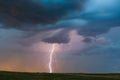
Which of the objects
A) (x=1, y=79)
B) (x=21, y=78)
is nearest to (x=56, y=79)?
(x=21, y=78)

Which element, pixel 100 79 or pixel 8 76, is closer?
pixel 8 76

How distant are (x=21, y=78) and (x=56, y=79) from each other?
7.45 meters

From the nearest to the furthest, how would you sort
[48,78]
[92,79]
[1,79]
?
[1,79]
[48,78]
[92,79]

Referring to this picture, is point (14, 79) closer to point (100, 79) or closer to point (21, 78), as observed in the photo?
point (21, 78)

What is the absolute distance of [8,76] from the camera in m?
62.5

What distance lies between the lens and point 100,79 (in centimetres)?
6950

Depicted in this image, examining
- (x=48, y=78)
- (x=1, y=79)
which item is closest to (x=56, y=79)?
(x=48, y=78)

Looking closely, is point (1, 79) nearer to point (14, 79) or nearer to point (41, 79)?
point (14, 79)

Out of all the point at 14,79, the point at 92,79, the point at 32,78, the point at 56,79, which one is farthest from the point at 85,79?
the point at 14,79

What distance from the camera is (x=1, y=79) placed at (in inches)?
2327

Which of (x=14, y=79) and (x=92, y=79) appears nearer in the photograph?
(x=14, y=79)

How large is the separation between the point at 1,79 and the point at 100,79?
24.0 meters

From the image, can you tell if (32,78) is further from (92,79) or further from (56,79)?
(92,79)

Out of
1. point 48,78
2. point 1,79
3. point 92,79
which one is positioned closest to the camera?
point 1,79
